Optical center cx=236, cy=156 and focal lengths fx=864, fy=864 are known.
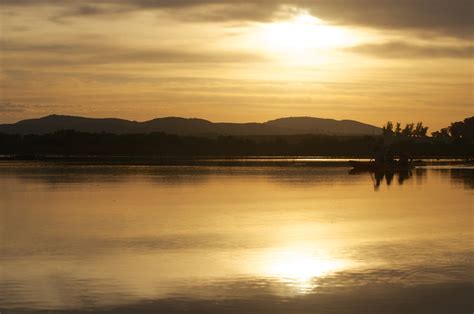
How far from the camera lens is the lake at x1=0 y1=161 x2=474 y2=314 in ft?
48.1

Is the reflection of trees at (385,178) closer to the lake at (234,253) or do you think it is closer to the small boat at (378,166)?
the small boat at (378,166)

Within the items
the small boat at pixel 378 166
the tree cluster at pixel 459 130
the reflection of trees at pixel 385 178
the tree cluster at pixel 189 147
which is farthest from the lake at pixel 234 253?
the tree cluster at pixel 459 130

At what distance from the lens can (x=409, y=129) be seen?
18850cm

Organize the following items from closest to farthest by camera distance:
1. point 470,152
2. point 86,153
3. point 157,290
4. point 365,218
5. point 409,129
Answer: point 157,290
point 365,218
point 86,153
point 470,152
point 409,129

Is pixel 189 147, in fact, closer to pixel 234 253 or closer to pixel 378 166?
pixel 378 166

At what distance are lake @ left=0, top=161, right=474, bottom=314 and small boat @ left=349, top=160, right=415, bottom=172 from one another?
91.9ft

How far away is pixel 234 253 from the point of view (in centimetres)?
1964

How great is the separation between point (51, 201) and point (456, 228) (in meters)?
15.9

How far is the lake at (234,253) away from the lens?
48.1ft

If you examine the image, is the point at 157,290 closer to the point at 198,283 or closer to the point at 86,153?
the point at 198,283

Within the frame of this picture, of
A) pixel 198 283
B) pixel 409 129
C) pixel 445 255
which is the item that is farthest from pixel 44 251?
pixel 409 129

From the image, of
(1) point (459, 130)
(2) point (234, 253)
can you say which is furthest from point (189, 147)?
(2) point (234, 253)

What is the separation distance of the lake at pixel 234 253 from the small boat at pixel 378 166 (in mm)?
28011

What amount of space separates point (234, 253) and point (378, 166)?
4903 centimetres
